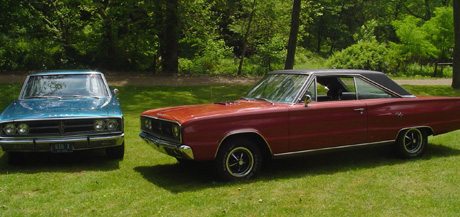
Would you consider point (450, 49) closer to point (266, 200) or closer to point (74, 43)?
point (74, 43)

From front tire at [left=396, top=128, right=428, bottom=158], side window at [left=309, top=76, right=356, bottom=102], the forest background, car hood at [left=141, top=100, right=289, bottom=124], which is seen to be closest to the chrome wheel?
car hood at [left=141, top=100, right=289, bottom=124]

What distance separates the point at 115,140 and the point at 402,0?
1932 inches

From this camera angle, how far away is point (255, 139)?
6.52m

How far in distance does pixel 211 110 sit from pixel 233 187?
1137 mm

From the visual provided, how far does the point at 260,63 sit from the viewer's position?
26.5 metres

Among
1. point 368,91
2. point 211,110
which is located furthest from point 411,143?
point 211,110

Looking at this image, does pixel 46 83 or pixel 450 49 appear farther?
pixel 450 49

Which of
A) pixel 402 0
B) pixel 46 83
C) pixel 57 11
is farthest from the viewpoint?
pixel 402 0

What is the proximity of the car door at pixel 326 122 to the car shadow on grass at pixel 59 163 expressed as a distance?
293cm

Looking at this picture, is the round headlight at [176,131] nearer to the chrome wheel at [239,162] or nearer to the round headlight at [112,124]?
the chrome wheel at [239,162]

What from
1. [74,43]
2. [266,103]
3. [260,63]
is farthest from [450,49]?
[266,103]

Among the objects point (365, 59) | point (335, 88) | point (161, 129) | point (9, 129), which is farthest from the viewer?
point (365, 59)

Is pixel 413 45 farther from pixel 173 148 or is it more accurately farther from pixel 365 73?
pixel 173 148

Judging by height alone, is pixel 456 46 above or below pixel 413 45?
below
